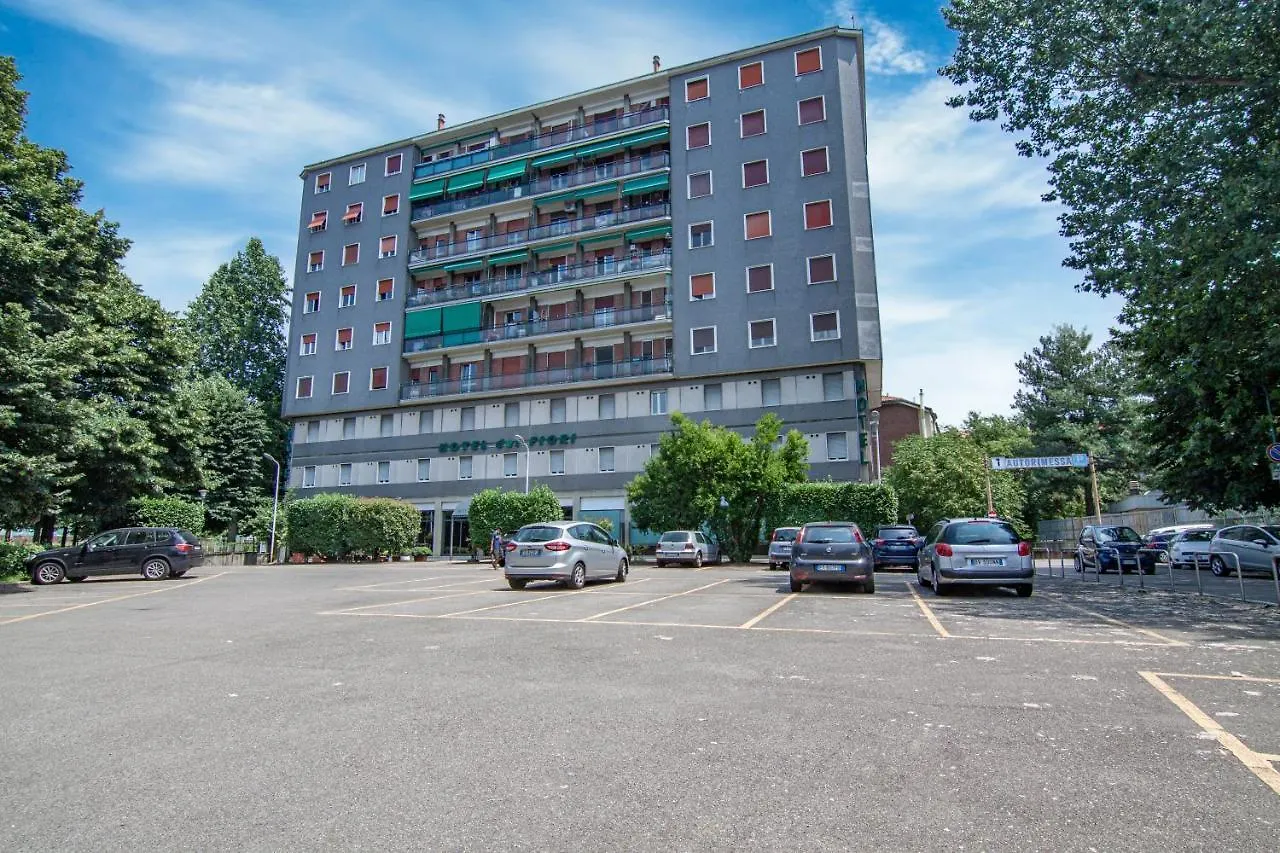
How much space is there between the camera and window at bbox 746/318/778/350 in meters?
39.5

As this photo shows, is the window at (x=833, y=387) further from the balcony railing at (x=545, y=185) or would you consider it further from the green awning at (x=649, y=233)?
the balcony railing at (x=545, y=185)

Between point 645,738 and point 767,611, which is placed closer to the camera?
point 645,738

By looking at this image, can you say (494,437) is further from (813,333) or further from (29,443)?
(29,443)

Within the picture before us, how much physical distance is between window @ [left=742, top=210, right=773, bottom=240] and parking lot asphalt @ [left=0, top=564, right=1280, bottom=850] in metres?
33.7

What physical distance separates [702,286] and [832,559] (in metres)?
28.3

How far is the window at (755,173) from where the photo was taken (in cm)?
4153

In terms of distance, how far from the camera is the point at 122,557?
78.5ft

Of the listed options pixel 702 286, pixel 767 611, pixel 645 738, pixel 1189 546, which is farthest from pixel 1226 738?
pixel 702 286

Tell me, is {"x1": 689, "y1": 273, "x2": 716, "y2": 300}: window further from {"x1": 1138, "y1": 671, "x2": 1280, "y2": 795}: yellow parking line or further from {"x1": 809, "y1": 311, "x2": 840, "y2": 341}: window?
{"x1": 1138, "y1": 671, "x2": 1280, "y2": 795}: yellow parking line

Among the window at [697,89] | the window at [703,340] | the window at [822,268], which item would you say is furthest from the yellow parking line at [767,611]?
the window at [697,89]

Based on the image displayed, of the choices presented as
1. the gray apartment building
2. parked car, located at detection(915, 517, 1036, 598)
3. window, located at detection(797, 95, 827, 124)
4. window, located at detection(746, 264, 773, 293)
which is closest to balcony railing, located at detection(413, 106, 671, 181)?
the gray apartment building

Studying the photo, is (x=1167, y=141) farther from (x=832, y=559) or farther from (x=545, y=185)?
(x=545, y=185)

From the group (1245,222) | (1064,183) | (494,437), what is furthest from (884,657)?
(494,437)

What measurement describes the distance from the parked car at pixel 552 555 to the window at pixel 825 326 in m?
23.9
